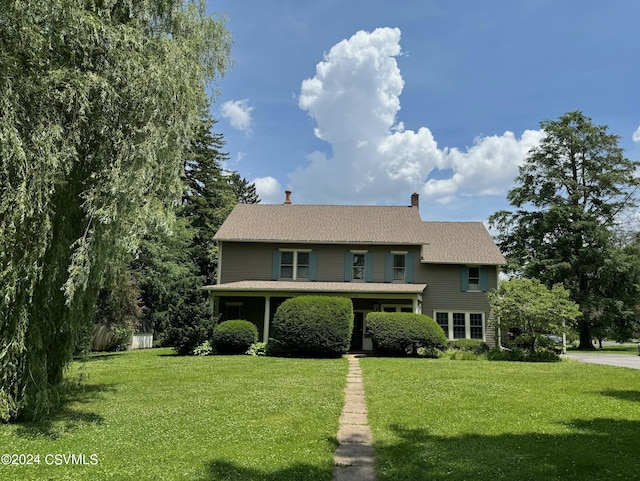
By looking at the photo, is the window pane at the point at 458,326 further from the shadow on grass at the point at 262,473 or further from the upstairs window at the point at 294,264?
the shadow on grass at the point at 262,473

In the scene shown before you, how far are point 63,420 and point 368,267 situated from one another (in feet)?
56.7

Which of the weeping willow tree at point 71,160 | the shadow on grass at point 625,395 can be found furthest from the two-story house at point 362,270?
the weeping willow tree at point 71,160

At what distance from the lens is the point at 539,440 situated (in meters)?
6.09

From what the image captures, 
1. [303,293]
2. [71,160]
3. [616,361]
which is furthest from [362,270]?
[71,160]

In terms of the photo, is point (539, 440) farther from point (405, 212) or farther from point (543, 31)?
point (405, 212)

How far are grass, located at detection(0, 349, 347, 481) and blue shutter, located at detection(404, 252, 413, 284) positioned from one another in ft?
40.0

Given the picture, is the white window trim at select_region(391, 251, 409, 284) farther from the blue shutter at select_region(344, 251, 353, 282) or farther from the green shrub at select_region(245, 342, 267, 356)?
the green shrub at select_region(245, 342, 267, 356)

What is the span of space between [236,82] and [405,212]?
55.9ft

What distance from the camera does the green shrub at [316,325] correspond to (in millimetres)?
17766

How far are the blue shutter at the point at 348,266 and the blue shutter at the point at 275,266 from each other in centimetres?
336

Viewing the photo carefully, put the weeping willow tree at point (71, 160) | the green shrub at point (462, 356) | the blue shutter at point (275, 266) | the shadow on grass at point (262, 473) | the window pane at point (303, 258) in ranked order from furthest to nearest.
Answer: the window pane at point (303, 258)
the blue shutter at point (275, 266)
the green shrub at point (462, 356)
the weeping willow tree at point (71, 160)
the shadow on grass at point (262, 473)

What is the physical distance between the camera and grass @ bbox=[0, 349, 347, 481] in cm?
495

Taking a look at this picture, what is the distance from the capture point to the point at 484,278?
23312 mm

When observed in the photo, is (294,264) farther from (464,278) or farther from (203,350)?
(464,278)
